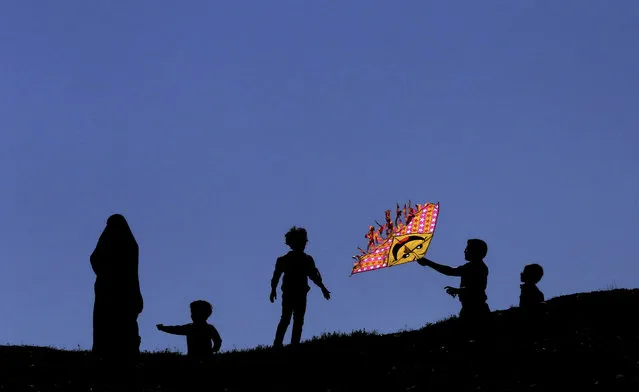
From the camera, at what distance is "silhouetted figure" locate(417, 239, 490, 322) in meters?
21.1

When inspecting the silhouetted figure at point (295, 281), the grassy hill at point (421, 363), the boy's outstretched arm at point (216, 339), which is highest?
the silhouetted figure at point (295, 281)

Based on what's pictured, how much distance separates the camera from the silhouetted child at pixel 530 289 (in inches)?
906

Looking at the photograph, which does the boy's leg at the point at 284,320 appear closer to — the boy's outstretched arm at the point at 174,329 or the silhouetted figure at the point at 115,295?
the boy's outstretched arm at the point at 174,329

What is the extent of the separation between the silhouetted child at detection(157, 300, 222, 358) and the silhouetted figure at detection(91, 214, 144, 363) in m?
1.98

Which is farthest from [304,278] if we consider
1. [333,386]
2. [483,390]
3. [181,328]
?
[483,390]

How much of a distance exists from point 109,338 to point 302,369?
349cm

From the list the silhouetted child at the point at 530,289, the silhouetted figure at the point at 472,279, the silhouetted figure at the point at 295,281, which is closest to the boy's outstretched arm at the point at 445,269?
the silhouetted figure at the point at 472,279

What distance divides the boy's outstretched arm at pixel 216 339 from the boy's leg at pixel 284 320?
1.36 metres

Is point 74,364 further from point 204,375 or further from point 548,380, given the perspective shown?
point 548,380

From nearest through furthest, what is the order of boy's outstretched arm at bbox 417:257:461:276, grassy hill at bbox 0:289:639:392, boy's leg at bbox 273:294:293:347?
grassy hill at bbox 0:289:639:392, boy's outstretched arm at bbox 417:257:461:276, boy's leg at bbox 273:294:293:347

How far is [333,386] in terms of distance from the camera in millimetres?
18828

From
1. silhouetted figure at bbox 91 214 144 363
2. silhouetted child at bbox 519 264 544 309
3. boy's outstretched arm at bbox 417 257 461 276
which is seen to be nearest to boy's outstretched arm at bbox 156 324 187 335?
silhouetted figure at bbox 91 214 144 363

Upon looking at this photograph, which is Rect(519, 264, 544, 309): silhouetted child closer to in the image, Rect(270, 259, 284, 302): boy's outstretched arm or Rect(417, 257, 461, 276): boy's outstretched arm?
Rect(417, 257, 461, 276): boy's outstretched arm

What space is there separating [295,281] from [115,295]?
447 cm
